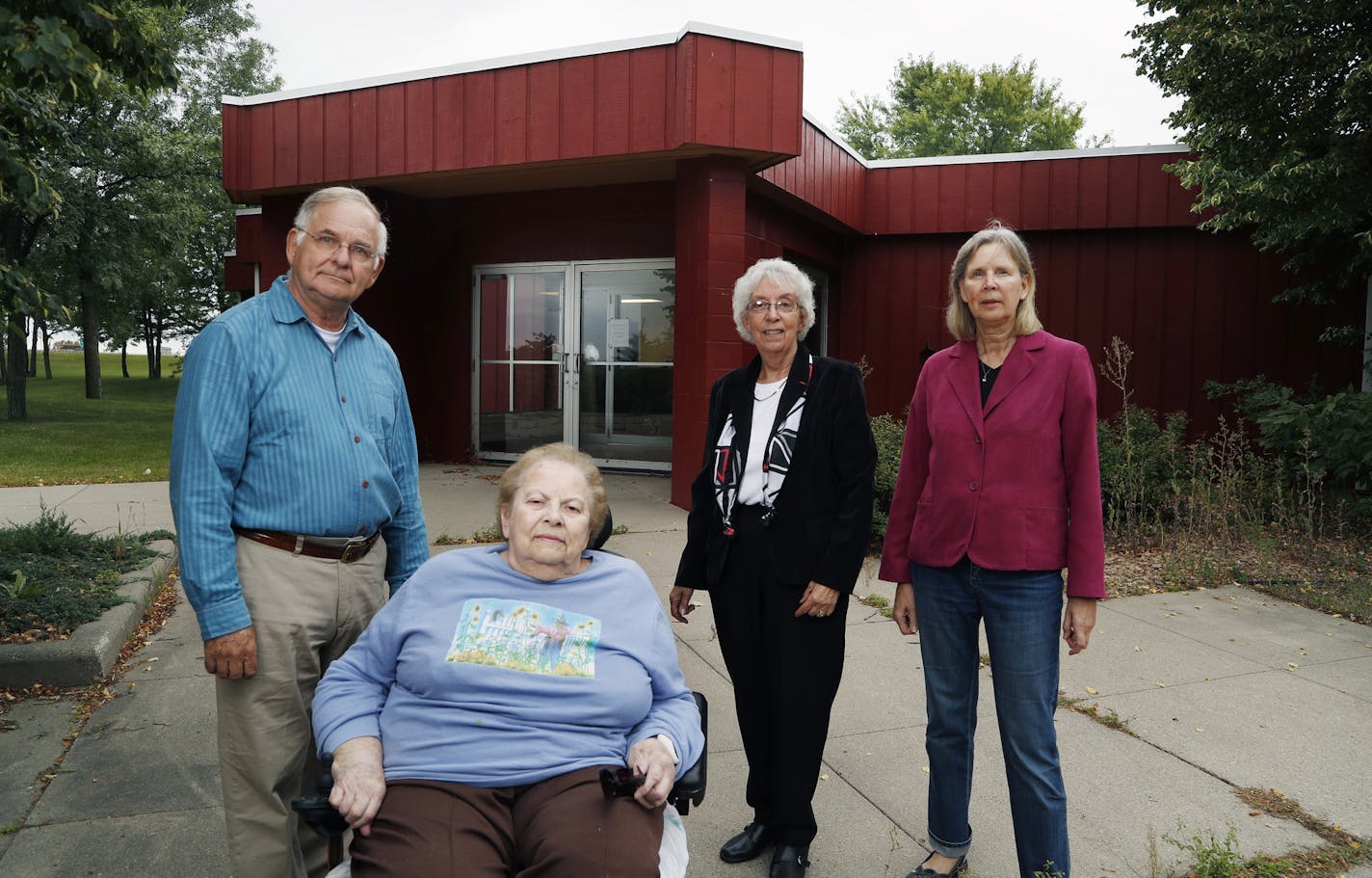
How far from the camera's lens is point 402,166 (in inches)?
333

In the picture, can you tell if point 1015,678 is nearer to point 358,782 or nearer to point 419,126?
point 358,782

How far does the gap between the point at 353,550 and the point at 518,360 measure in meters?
8.42

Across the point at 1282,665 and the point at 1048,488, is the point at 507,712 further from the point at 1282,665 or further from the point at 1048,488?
the point at 1282,665

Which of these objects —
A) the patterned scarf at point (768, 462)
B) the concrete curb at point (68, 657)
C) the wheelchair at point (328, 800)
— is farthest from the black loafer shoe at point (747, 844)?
the concrete curb at point (68, 657)

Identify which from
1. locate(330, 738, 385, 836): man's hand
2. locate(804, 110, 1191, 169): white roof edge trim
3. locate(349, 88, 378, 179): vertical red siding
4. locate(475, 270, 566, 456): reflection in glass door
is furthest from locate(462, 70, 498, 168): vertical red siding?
locate(330, 738, 385, 836): man's hand

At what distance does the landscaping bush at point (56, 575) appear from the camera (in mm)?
4281

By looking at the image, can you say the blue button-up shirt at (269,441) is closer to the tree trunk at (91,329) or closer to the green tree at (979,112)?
the tree trunk at (91,329)

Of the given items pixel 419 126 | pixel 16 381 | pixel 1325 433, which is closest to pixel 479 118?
pixel 419 126

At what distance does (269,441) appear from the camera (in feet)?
6.96

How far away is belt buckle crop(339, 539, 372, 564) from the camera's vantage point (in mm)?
2256

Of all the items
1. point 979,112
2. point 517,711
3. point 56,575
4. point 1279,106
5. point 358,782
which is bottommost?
point 56,575

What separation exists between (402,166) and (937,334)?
→ 21.4 feet

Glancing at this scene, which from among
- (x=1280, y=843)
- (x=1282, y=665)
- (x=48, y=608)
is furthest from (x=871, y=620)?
(x=48, y=608)

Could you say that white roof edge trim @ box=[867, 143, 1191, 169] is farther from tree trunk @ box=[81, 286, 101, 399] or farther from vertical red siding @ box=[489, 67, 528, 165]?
tree trunk @ box=[81, 286, 101, 399]
